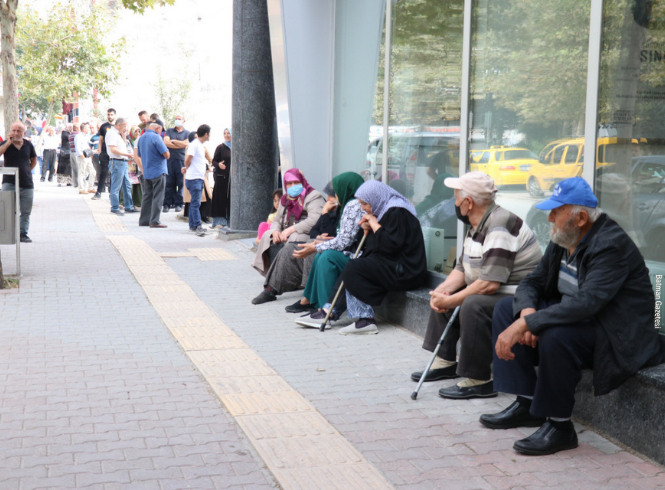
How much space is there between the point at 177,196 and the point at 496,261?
44.5 feet

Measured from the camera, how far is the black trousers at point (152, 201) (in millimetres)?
13961

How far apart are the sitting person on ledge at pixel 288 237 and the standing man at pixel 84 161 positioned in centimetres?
1560

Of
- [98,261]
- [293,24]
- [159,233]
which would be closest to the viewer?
[293,24]

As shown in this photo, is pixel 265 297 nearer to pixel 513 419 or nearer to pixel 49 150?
pixel 513 419

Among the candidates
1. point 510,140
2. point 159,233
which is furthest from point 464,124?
point 159,233

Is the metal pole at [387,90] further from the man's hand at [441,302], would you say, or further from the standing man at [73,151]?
the standing man at [73,151]

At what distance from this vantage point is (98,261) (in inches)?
401

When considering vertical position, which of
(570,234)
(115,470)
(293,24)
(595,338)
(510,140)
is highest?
(293,24)

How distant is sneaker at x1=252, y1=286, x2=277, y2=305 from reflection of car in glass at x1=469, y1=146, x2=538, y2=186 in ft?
8.05

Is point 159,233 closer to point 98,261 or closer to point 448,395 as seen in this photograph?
point 98,261

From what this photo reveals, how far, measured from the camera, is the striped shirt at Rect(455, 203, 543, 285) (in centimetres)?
466

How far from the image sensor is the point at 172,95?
124ft

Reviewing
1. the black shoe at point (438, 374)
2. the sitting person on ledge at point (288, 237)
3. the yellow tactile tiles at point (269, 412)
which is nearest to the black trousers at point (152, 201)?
the sitting person on ledge at point (288, 237)

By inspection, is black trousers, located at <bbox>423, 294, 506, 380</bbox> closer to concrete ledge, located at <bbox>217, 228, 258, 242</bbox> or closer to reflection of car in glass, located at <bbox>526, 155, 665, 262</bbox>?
reflection of car in glass, located at <bbox>526, 155, 665, 262</bbox>
